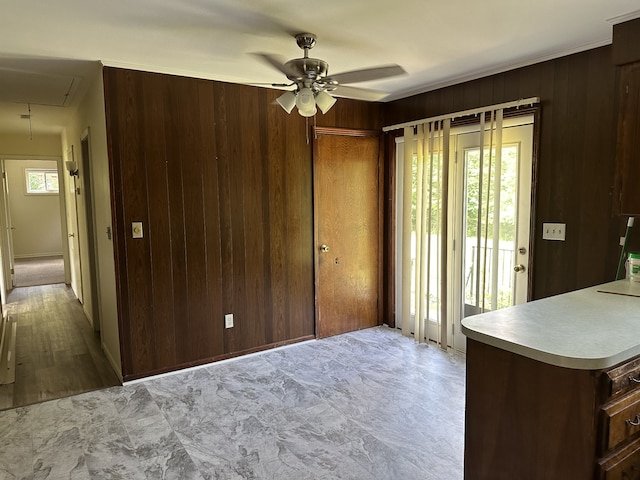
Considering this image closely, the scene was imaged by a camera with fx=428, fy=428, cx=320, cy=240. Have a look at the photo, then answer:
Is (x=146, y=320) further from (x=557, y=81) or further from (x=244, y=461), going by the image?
(x=557, y=81)

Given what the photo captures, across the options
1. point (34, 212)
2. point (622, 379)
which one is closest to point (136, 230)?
point (622, 379)

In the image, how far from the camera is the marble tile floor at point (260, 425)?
7.53ft

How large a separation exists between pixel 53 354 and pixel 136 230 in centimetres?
179

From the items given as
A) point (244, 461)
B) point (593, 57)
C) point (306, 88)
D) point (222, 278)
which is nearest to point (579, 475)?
point (244, 461)

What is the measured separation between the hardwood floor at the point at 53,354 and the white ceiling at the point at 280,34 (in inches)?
94.7

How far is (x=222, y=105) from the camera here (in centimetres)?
357

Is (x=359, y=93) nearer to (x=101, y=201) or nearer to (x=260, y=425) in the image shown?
(x=101, y=201)

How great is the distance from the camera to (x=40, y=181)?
1002 centimetres


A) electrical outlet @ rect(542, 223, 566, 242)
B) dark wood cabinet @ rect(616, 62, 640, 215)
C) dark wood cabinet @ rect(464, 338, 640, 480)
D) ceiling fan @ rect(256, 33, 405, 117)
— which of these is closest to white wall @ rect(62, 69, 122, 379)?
ceiling fan @ rect(256, 33, 405, 117)

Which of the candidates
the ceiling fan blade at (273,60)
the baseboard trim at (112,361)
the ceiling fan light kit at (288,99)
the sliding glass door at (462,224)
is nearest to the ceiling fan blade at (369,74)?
the ceiling fan light kit at (288,99)

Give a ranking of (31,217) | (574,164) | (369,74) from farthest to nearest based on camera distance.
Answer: (31,217) < (574,164) < (369,74)

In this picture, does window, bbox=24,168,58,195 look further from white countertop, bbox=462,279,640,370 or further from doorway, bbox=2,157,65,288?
white countertop, bbox=462,279,640,370

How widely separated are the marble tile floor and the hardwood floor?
0.77 feet

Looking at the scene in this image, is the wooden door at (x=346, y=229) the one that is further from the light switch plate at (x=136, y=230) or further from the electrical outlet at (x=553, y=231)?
the electrical outlet at (x=553, y=231)
